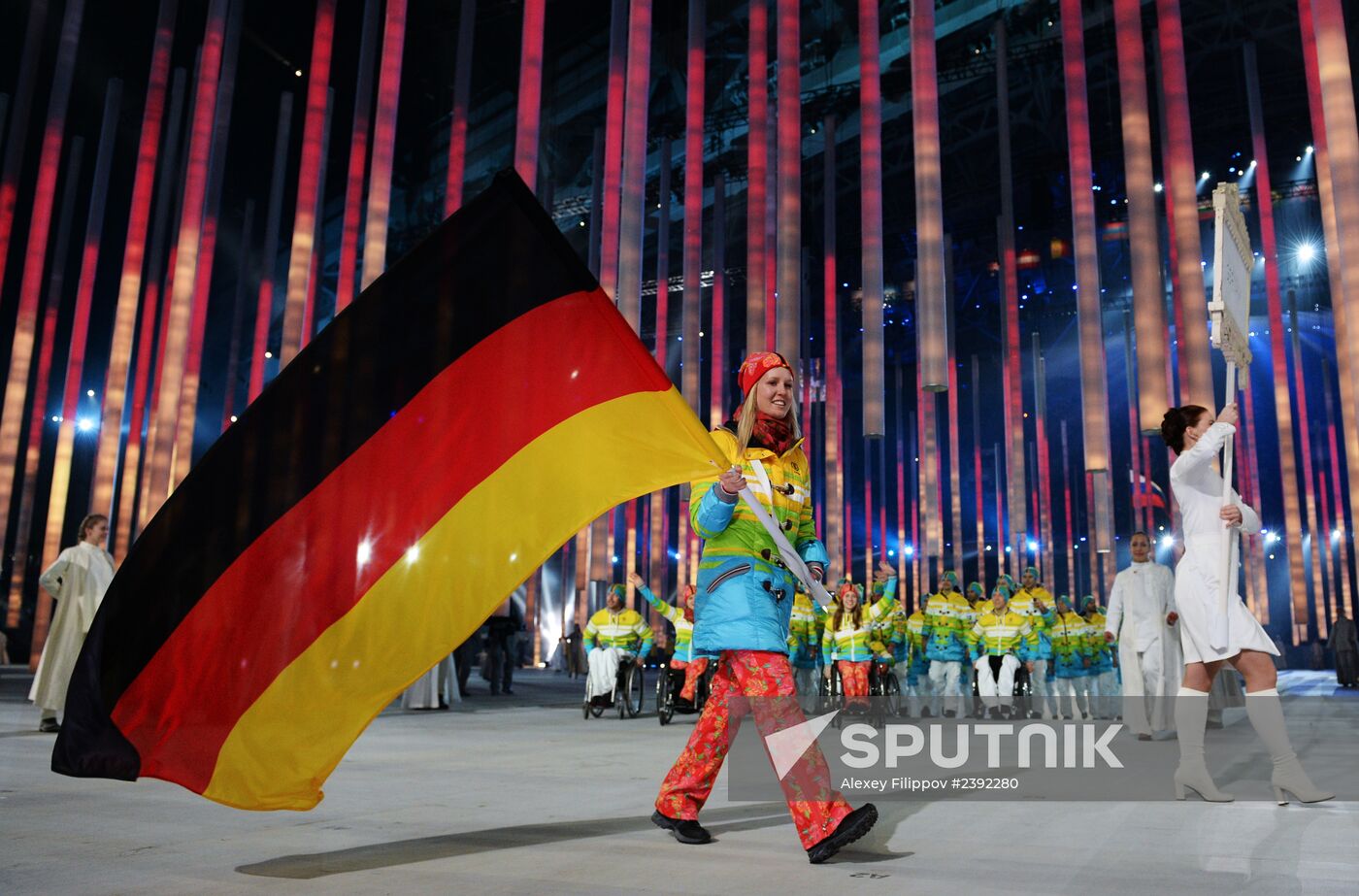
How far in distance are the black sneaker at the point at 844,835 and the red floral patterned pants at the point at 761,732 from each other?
3cm

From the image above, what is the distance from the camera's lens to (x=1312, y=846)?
3.74 m

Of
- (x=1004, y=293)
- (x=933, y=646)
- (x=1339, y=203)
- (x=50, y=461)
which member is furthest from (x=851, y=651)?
(x=50, y=461)

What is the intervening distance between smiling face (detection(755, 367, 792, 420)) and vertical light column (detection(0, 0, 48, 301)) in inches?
538

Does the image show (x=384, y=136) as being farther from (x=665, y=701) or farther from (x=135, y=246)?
(x=665, y=701)

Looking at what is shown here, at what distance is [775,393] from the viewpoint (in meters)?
4.01

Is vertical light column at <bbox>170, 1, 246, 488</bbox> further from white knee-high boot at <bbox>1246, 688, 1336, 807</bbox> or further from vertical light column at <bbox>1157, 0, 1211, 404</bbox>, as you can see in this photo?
white knee-high boot at <bbox>1246, 688, 1336, 807</bbox>

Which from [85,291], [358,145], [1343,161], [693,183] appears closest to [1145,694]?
[1343,161]

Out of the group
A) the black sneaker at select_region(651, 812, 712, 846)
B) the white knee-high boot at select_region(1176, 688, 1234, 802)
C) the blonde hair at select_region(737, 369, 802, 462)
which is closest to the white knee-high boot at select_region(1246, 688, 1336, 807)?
the white knee-high boot at select_region(1176, 688, 1234, 802)

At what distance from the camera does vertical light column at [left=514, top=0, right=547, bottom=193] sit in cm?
1005

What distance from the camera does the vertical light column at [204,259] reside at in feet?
41.2

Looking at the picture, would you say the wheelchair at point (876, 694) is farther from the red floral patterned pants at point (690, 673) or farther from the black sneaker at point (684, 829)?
the black sneaker at point (684, 829)

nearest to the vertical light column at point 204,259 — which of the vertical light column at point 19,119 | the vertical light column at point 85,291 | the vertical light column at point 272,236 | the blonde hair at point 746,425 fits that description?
the vertical light column at point 272,236

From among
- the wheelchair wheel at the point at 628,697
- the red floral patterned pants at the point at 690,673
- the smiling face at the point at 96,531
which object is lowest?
the wheelchair wheel at the point at 628,697

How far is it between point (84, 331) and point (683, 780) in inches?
602
